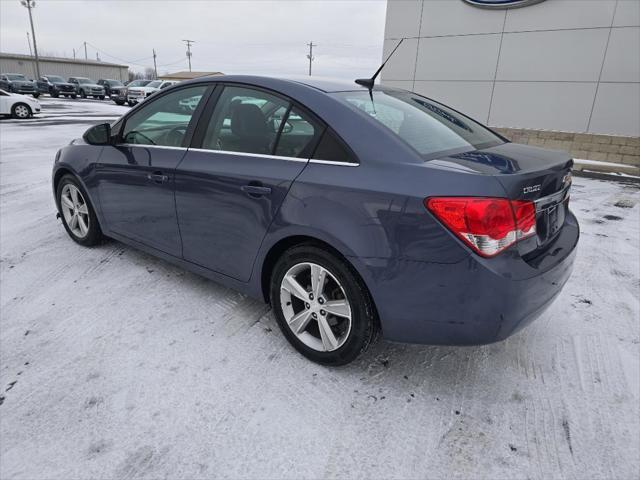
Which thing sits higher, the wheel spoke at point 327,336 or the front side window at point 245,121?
the front side window at point 245,121

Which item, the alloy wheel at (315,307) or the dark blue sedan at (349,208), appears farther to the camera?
the alloy wheel at (315,307)

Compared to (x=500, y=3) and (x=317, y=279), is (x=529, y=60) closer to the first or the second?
(x=500, y=3)

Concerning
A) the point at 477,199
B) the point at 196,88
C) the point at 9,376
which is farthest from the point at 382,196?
the point at 9,376

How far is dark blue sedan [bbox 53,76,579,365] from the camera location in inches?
75.5

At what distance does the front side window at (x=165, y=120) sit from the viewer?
9.95ft

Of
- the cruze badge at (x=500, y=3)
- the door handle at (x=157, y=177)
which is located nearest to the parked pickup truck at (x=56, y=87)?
the cruze badge at (x=500, y=3)

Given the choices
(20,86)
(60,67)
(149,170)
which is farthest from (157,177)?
(60,67)

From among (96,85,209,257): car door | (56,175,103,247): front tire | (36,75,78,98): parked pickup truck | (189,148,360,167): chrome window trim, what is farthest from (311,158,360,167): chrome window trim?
(36,75,78,98): parked pickup truck

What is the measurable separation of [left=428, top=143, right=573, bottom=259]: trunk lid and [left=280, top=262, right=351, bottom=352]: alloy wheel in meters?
0.87

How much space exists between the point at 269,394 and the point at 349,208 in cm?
107

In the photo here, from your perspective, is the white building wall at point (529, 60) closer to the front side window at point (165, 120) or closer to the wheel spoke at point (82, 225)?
the front side window at point (165, 120)

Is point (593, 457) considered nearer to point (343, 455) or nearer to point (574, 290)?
point (343, 455)

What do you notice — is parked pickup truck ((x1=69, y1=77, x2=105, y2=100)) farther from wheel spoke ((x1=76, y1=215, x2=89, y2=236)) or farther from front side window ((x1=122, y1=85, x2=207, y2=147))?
front side window ((x1=122, y1=85, x2=207, y2=147))

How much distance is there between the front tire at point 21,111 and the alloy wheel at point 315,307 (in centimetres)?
1886
